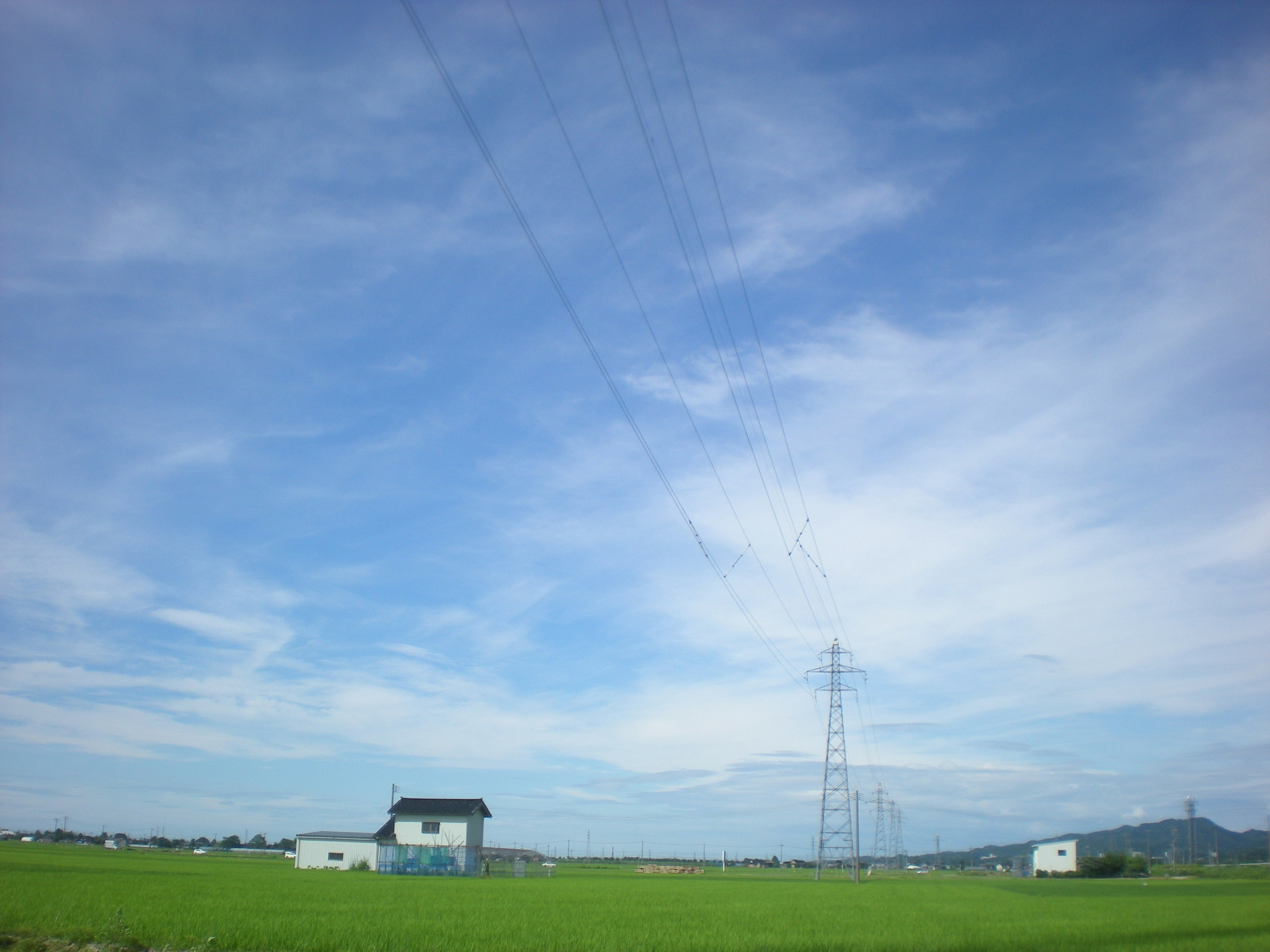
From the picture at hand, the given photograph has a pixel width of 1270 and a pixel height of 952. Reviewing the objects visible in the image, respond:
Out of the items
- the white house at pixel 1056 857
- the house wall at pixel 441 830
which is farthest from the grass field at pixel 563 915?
the white house at pixel 1056 857

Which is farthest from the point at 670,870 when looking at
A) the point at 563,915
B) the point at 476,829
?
the point at 563,915

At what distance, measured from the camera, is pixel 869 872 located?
95.4 meters

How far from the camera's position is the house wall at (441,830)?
58.4m

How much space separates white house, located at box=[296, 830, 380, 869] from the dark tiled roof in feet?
10.9

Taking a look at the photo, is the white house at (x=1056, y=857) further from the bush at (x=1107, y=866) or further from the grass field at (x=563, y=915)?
the grass field at (x=563, y=915)

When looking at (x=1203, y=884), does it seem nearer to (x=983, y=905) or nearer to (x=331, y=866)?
(x=983, y=905)

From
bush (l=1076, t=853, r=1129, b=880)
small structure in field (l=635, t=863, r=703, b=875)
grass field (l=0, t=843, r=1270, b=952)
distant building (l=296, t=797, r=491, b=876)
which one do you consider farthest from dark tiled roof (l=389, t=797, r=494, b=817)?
bush (l=1076, t=853, r=1129, b=880)

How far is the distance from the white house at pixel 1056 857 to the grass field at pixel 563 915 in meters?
62.9

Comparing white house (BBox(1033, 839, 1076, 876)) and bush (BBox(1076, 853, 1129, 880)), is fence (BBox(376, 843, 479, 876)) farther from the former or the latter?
white house (BBox(1033, 839, 1076, 876))

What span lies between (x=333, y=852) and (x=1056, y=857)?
286 ft

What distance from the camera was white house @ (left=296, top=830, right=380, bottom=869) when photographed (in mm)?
56938

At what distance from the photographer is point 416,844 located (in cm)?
5653

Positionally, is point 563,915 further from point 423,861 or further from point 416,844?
point 416,844

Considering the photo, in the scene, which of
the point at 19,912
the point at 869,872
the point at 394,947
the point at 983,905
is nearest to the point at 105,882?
the point at 19,912
